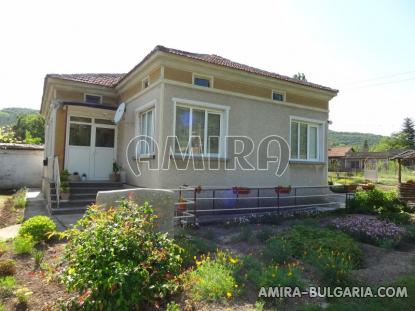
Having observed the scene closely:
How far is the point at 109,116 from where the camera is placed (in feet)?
39.1

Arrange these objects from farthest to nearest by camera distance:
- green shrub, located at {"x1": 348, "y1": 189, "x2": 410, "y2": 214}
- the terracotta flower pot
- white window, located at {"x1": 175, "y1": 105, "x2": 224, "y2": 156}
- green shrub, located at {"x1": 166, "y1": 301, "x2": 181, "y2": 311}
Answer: green shrub, located at {"x1": 348, "y1": 189, "x2": 410, "y2": 214} < the terracotta flower pot < white window, located at {"x1": 175, "y1": 105, "x2": 224, "y2": 156} < green shrub, located at {"x1": 166, "y1": 301, "x2": 181, "y2": 311}

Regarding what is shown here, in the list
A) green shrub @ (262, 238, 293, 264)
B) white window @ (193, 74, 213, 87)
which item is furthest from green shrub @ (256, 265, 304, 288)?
white window @ (193, 74, 213, 87)

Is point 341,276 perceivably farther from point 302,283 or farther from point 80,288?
point 80,288

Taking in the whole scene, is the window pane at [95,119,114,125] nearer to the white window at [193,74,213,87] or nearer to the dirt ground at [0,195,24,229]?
the dirt ground at [0,195,24,229]

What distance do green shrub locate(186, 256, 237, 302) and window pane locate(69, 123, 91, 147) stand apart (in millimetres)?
8851

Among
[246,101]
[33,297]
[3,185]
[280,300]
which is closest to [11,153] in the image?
[3,185]

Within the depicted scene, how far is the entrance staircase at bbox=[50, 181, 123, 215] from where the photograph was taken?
29.1ft

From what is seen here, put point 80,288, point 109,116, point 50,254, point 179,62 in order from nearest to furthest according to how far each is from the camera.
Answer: point 80,288 → point 50,254 → point 179,62 → point 109,116

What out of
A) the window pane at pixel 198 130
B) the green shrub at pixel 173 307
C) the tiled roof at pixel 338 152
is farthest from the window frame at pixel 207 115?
the tiled roof at pixel 338 152

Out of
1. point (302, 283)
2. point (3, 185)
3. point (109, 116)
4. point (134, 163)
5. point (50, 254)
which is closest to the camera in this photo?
point (302, 283)

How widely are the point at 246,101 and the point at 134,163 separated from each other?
4.56m

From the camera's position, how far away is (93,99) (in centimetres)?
1207

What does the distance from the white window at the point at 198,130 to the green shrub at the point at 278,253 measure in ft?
16.1

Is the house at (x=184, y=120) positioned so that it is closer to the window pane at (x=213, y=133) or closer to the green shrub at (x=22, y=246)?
the window pane at (x=213, y=133)
